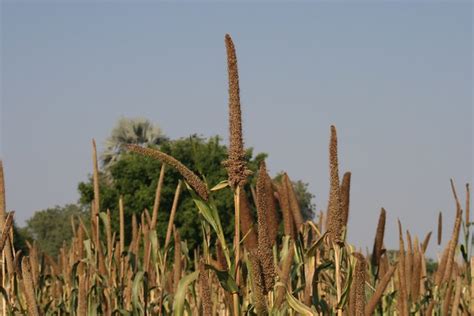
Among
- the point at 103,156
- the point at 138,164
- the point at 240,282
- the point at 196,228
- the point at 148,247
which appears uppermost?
the point at 103,156

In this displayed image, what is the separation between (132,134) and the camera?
73.1m

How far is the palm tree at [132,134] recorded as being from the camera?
7238 centimetres

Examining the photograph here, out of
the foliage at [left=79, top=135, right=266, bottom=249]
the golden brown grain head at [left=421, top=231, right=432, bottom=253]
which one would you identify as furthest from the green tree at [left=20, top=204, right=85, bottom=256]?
the golden brown grain head at [left=421, top=231, right=432, bottom=253]

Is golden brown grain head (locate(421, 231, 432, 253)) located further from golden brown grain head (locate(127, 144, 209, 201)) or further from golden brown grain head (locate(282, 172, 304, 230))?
golden brown grain head (locate(127, 144, 209, 201))

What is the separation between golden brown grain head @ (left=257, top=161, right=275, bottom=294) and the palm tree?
69.0 metres

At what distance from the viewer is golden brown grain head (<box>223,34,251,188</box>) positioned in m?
3.25

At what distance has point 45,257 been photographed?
7.50 meters

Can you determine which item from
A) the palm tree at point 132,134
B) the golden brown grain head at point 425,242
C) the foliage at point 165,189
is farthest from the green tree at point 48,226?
the golden brown grain head at point 425,242

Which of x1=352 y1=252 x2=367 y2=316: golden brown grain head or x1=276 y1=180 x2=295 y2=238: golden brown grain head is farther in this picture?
x1=276 y1=180 x2=295 y2=238: golden brown grain head

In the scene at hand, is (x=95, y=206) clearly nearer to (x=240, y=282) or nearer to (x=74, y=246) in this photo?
(x=74, y=246)

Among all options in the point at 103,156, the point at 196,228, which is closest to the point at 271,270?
the point at 196,228

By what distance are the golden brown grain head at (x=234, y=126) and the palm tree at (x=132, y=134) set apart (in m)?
68.9

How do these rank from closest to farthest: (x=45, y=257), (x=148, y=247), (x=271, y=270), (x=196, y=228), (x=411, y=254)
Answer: (x=271, y=270) → (x=411, y=254) → (x=148, y=247) → (x=45, y=257) → (x=196, y=228)

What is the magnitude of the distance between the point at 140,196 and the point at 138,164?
298 cm
